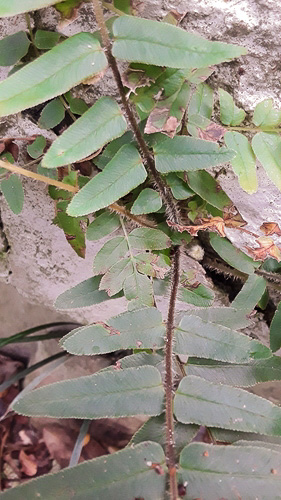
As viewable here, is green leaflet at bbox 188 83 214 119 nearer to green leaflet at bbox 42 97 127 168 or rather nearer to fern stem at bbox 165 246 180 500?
green leaflet at bbox 42 97 127 168

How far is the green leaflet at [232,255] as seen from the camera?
3.74 feet

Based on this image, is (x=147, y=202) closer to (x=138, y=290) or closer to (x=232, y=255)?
(x=138, y=290)

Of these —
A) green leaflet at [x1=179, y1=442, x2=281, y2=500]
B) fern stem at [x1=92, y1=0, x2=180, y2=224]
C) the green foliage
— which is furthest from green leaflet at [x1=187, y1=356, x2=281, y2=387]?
fern stem at [x1=92, y1=0, x2=180, y2=224]

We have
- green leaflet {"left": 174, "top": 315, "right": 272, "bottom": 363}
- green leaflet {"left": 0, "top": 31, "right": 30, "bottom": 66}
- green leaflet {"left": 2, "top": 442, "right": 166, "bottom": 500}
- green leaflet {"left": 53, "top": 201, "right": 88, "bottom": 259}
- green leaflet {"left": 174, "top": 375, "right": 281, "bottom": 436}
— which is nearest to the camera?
green leaflet {"left": 2, "top": 442, "right": 166, "bottom": 500}

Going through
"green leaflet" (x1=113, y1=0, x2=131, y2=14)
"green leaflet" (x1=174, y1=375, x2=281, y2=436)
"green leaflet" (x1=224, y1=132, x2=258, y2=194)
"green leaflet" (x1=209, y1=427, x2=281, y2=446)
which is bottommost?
"green leaflet" (x1=209, y1=427, x2=281, y2=446)

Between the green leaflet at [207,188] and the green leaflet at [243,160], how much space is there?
0.09m

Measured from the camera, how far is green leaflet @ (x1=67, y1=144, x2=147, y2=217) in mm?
832

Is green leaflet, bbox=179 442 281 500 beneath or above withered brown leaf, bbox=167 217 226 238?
beneath

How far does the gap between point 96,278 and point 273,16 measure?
27.2 inches

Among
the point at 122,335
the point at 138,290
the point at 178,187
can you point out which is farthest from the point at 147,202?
the point at 122,335

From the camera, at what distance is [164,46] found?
716 mm

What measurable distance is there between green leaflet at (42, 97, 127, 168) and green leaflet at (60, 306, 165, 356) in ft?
1.10

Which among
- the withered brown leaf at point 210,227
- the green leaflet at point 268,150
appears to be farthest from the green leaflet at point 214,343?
the green leaflet at point 268,150

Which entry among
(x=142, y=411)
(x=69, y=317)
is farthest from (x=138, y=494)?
(x=69, y=317)
